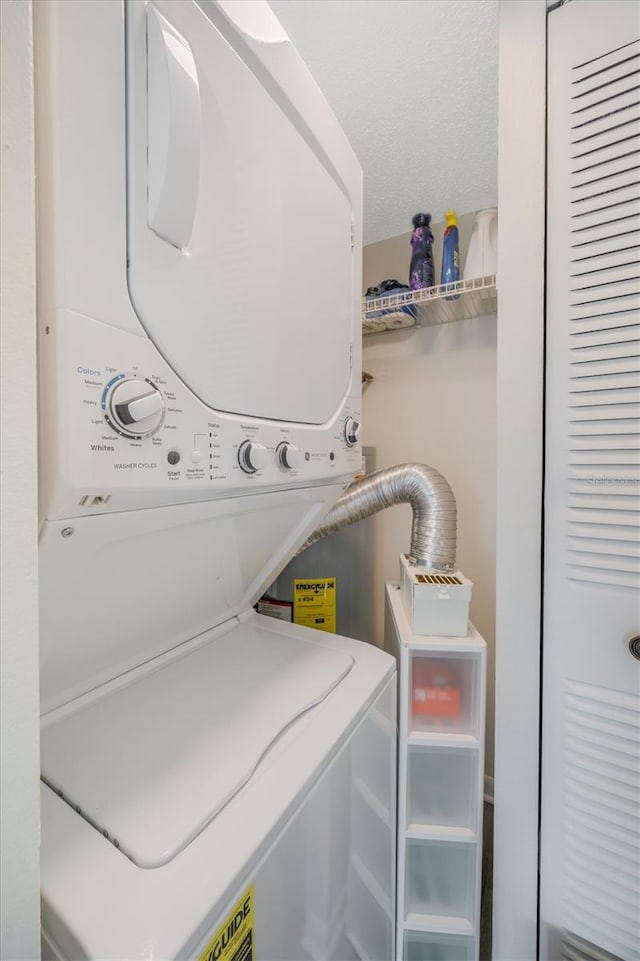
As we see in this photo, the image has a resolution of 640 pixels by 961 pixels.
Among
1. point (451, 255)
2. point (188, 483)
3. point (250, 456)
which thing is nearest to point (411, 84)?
point (451, 255)

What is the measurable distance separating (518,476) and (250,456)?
777 millimetres

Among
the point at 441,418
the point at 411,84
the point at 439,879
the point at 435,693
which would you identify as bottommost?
the point at 439,879

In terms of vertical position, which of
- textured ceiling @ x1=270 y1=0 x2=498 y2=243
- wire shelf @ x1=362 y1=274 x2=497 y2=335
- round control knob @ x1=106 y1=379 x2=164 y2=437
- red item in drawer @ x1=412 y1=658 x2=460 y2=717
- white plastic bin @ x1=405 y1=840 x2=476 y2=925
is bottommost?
white plastic bin @ x1=405 y1=840 x2=476 y2=925

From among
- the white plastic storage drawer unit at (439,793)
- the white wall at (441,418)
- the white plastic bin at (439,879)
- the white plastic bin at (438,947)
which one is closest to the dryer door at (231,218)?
the white plastic storage drawer unit at (439,793)

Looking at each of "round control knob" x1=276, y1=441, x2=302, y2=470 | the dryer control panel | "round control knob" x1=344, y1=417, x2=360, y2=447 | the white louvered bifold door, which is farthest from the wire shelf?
the dryer control panel

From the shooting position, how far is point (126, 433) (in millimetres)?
486

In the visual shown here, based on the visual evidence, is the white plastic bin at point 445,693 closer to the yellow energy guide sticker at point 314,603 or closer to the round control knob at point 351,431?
the yellow energy guide sticker at point 314,603

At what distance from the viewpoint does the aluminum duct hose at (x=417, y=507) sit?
141 centimetres

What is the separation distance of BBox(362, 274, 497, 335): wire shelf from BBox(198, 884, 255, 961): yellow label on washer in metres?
1.89

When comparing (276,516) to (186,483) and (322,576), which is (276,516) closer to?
(186,483)

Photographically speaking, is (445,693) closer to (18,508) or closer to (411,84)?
(18,508)

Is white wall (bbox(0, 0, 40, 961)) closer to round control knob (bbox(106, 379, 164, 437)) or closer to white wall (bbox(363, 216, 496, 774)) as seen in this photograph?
round control knob (bbox(106, 379, 164, 437))

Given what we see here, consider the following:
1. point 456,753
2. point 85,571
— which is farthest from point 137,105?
point 456,753

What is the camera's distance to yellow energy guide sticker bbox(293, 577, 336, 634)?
1.42m
